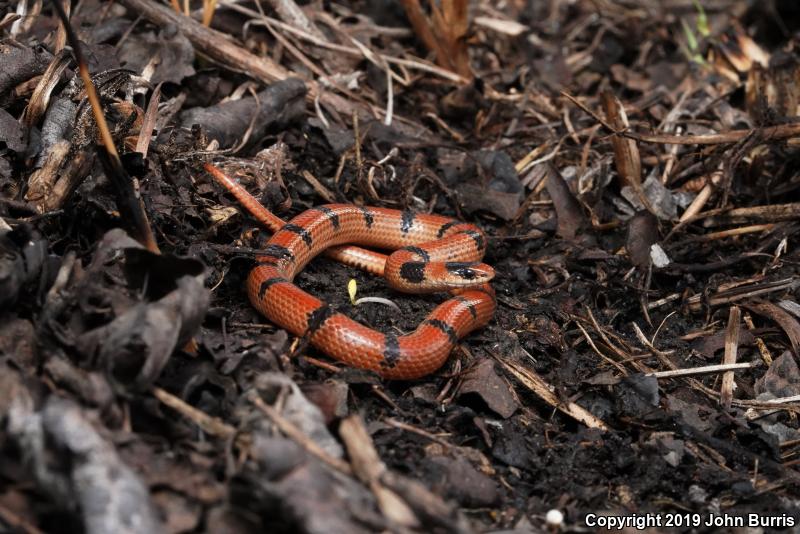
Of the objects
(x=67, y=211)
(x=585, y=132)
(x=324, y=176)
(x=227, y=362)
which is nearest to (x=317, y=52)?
(x=324, y=176)

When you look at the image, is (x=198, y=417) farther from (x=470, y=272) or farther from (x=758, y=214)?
(x=758, y=214)

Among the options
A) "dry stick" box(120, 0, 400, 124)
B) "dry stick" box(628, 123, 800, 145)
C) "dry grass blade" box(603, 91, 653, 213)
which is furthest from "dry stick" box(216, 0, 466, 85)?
"dry stick" box(628, 123, 800, 145)

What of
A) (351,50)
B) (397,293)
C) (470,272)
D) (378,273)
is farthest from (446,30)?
(397,293)

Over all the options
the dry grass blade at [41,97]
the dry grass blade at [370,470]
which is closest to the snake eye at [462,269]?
the dry grass blade at [370,470]

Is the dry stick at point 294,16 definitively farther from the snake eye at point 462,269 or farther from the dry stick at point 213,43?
the snake eye at point 462,269

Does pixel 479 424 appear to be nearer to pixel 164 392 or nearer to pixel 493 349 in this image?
pixel 493 349
